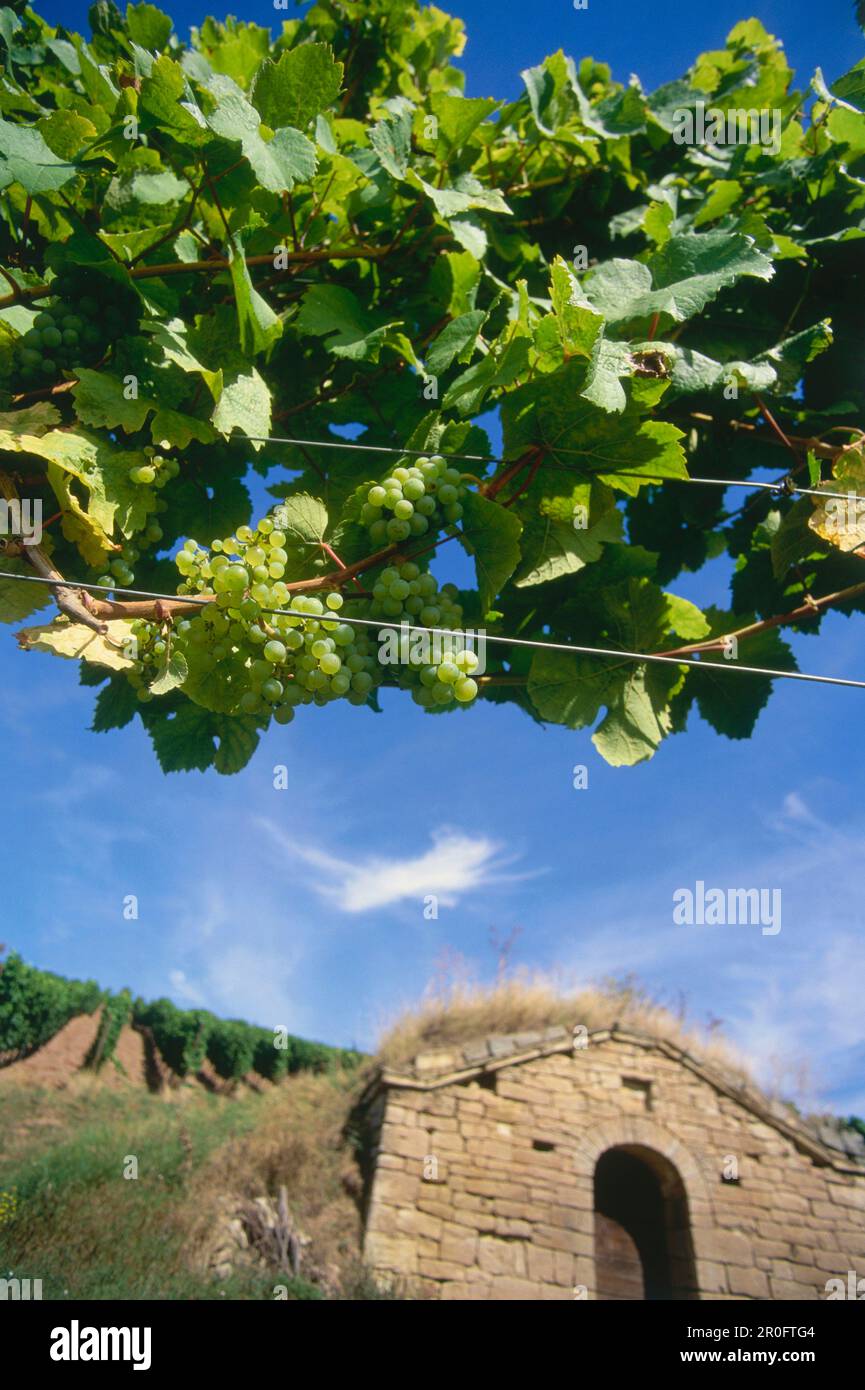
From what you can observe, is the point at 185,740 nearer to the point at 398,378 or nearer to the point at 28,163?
the point at 398,378

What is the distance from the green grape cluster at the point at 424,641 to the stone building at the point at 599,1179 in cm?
913

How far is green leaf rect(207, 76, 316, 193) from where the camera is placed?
61.5 inches

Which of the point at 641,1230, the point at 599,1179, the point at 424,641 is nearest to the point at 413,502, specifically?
the point at 424,641

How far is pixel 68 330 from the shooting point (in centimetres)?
169

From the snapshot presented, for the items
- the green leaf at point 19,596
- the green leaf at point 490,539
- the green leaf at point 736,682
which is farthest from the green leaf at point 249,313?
the green leaf at point 736,682

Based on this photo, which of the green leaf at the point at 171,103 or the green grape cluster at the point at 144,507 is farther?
the green grape cluster at the point at 144,507

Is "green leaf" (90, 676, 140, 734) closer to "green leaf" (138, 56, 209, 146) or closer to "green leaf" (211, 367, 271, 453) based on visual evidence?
"green leaf" (211, 367, 271, 453)

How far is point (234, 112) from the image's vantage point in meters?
1.59

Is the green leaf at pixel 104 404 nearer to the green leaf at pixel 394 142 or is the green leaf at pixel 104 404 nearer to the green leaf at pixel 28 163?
the green leaf at pixel 28 163

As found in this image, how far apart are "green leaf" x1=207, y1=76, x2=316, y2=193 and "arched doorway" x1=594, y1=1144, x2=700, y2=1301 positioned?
1121 centimetres

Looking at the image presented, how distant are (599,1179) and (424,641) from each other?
462 inches

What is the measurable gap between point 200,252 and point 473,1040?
37.4 ft

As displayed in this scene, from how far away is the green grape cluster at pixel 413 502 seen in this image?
1.59m
